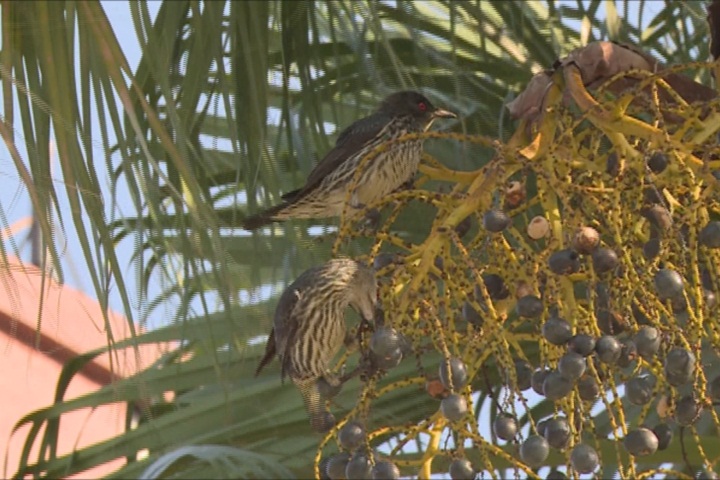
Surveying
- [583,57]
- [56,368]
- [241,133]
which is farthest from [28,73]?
[56,368]

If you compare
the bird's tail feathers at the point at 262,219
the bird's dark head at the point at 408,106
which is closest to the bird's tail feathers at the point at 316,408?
the bird's tail feathers at the point at 262,219

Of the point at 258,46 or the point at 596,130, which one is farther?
the point at 258,46

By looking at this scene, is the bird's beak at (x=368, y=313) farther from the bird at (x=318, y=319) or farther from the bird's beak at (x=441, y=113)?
the bird's beak at (x=441, y=113)

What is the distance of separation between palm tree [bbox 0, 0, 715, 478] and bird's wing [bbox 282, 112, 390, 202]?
0.03 m

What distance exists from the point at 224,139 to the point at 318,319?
1063mm

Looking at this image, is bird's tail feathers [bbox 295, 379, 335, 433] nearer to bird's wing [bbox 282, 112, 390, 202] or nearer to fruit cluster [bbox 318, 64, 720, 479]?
fruit cluster [bbox 318, 64, 720, 479]

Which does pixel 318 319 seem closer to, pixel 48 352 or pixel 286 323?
pixel 286 323

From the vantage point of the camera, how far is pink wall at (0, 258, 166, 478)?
Result: 126 centimetres

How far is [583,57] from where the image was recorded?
1347 mm

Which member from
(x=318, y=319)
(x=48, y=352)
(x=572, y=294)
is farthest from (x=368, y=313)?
(x=48, y=352)

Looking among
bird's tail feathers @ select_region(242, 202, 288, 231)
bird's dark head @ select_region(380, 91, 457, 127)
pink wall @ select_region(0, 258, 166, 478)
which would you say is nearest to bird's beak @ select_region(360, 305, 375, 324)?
pink wall @ select_region(0, 258, 166, 478)

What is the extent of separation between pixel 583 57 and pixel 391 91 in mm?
722

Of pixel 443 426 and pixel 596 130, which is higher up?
pixel 596 130

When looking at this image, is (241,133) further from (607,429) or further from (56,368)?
(56,368)
